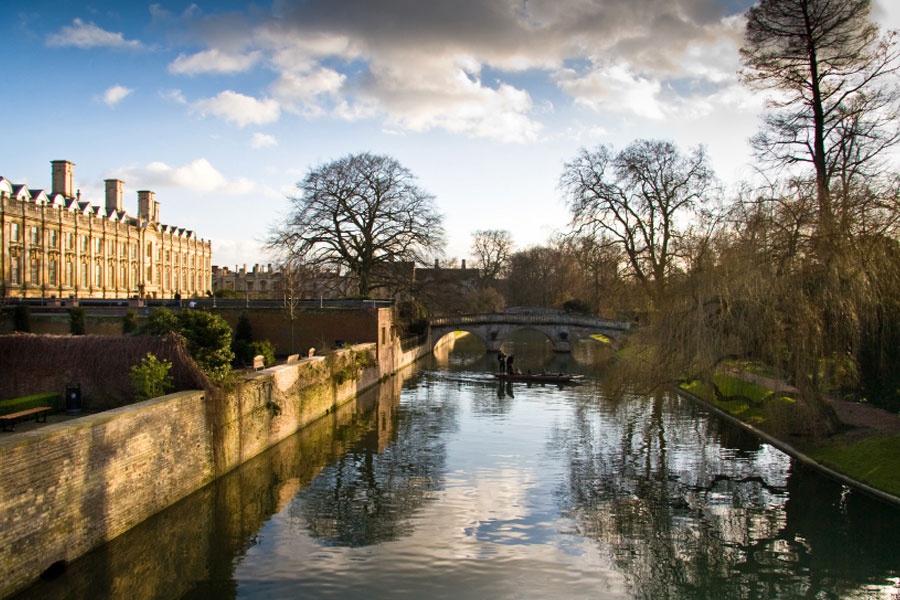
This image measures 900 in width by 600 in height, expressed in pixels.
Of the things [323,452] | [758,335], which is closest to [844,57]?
[758,335]

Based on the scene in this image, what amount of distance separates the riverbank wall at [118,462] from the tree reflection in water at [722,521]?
7.28 m

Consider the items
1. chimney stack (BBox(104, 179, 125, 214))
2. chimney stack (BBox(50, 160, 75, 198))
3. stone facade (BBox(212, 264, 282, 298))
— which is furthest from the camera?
stone facade (BBox(212, 264, 282, 298))

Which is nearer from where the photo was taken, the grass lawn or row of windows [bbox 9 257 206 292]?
the grass lawn

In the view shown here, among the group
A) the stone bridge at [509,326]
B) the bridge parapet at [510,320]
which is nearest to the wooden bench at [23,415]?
the bridge parapet at [510,320]

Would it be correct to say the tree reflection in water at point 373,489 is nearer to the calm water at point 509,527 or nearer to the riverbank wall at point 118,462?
the calm water at point 509,527

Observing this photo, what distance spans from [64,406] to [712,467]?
14904mm

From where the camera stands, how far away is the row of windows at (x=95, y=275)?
44062 millimetres

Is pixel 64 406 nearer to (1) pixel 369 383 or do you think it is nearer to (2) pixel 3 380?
(2) pixel 3 380

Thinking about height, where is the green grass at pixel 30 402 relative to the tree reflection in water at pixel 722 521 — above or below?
above

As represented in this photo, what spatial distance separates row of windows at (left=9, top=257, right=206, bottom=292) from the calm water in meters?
35.7

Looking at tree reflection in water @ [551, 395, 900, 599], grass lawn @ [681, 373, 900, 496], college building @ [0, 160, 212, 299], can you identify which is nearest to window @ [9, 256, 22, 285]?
college building @ [0, 160, 212, 299]

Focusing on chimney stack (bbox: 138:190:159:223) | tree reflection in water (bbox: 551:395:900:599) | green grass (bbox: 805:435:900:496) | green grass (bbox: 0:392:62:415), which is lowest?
tree reflection in water (bbox: 551:395:900:599)

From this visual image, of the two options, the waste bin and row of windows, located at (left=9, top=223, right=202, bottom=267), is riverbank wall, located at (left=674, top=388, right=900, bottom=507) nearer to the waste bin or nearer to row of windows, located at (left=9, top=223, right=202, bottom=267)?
the waste bin

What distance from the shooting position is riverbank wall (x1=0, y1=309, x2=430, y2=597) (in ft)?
27.6
